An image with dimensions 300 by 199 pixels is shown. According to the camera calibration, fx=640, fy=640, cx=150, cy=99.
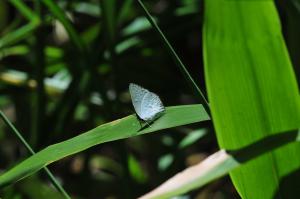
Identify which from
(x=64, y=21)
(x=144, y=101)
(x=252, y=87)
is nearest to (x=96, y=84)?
(x=64, y=21)

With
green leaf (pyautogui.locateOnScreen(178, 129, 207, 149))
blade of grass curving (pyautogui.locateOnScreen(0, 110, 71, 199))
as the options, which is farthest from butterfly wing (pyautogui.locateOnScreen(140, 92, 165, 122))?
green leaf (pyautogui.locateOnScreen(178, 129, 207, 149))

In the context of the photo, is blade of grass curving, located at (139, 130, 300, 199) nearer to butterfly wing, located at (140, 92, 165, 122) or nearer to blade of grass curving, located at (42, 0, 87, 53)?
butterfly wing, located at (140, 92, 165, 122)

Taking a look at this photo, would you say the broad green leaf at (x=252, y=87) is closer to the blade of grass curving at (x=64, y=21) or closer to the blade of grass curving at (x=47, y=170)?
the blade of grass curving at (x=47, y=170)

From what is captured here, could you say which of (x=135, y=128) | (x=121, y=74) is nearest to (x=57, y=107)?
(x=121, y=74)

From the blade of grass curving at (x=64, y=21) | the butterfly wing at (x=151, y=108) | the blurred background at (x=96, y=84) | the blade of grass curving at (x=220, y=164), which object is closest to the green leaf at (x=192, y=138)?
the blurred background at (x=96, y=84)

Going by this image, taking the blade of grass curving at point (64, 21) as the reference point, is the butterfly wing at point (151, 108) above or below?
below

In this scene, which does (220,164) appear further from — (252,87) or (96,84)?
(96,84)
